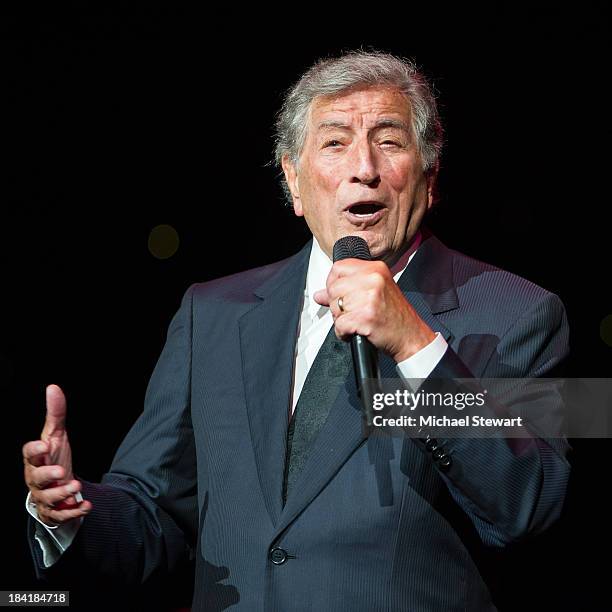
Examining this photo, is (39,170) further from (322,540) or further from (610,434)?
(610,434)

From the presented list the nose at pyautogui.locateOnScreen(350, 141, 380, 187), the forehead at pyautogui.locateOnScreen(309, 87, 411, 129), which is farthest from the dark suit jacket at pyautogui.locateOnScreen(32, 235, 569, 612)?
the forehead at pyautogui.locateOnScreen(309, 87, 411, 129)

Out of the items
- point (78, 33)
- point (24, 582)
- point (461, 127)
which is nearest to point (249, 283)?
point (461, 127)

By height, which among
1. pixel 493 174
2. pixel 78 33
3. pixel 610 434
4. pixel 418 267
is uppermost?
pixel 78 33

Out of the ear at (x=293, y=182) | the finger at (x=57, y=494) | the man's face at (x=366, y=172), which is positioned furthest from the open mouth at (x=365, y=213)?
the finger at (x=57, y=494)

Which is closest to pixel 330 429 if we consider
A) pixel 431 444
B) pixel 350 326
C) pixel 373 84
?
pixel 431 444

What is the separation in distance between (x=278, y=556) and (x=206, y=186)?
1841 mm

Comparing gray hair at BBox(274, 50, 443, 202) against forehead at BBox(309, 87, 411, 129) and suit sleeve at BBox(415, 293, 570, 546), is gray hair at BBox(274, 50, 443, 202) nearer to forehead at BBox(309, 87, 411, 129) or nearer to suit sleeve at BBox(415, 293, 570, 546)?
forehead at BBox(309, 87, 411, 129)

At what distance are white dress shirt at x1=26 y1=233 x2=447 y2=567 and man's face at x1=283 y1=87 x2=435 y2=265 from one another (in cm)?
6

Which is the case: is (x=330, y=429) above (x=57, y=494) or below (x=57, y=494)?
above

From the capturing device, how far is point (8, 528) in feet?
10.2

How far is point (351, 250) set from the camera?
5.48 ft

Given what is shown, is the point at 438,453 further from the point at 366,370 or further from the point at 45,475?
the point at 45,475

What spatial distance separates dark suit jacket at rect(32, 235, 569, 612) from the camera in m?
1.62

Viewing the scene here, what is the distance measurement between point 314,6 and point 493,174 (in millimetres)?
857
